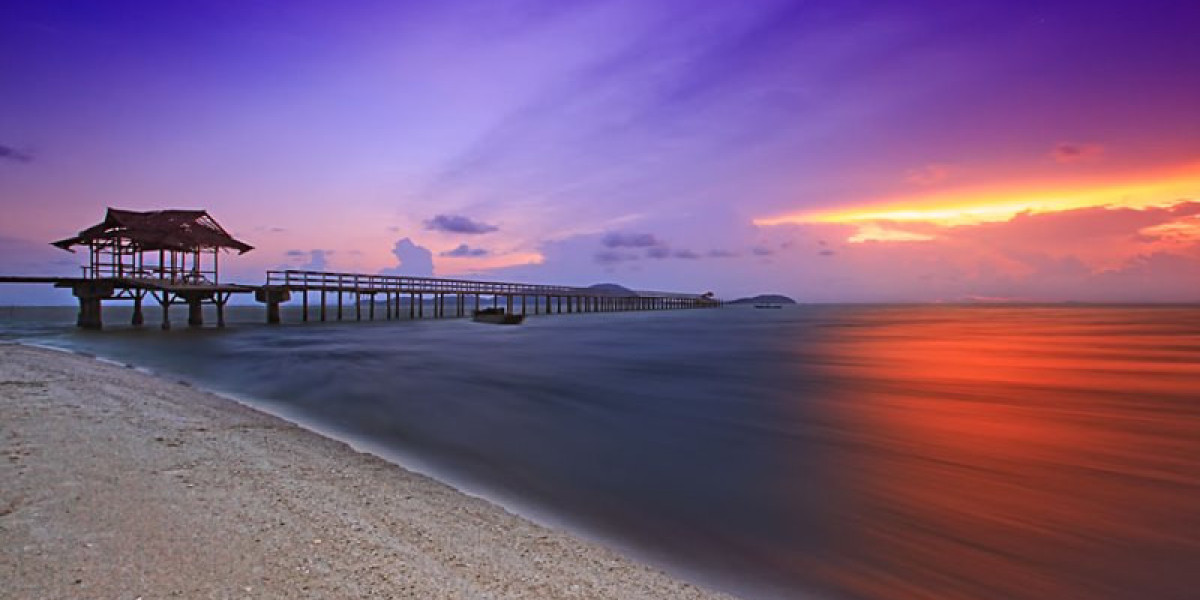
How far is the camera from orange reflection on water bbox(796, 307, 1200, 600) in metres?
4.59

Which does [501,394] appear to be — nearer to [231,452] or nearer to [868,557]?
[231,452]

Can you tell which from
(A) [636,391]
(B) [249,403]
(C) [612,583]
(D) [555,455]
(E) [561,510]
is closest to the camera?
(C) [612,583]

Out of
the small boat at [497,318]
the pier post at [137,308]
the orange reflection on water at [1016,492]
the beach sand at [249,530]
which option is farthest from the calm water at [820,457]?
the small boat at [497,318]

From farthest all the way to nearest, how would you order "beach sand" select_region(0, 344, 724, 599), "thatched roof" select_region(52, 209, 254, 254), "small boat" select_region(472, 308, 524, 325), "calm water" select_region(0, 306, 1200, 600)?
"small boat" select_region(472, 308, 524, 325), "thatched roof" select_region(52, 209, 254, 254), "calm water" select_region(0, 306, 1200, 600), "beach sand" select_region(0, 344, 724, 599)

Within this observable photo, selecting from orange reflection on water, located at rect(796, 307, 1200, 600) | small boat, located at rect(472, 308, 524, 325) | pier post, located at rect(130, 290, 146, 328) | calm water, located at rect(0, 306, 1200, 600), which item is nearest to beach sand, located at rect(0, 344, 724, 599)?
calm water, located at rect(0, 306, 1200, 600)

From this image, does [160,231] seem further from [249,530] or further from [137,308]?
[249,530]

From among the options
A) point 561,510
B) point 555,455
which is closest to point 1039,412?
point 555,455

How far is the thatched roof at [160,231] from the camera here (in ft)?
95.7

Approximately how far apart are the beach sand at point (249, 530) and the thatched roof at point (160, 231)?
1128 inches

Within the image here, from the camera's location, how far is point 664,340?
110 ft

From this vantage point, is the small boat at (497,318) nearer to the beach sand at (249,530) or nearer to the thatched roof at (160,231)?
the thatched roof at (160,231)

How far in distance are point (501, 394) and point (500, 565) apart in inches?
394

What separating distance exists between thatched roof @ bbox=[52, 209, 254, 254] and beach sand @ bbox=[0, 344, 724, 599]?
28.6m

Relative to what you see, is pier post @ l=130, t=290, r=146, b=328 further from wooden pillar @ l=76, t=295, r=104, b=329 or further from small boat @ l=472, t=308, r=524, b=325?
small boat @ l=472, t=308, r=524, b=325
